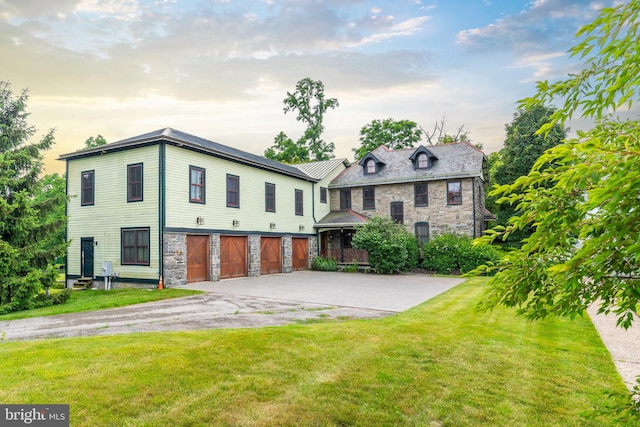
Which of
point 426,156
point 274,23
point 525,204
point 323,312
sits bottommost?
point 323,312

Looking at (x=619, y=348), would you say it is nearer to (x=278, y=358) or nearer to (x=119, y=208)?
(x=278, y=358)

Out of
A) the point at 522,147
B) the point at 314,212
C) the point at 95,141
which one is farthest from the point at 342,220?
the point at 95,141

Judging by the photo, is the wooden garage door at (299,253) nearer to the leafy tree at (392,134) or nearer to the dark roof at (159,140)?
the dark roof at (159,140)

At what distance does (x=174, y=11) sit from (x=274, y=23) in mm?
3140

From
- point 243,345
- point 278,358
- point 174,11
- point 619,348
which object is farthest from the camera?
point 174,11

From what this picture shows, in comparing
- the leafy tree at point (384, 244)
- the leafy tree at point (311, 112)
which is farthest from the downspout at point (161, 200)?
the leafy tree at point (311, 112)

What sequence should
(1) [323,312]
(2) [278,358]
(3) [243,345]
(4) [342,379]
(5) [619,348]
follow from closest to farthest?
(4) [342,379] → (2) [278,358] → (3) [243,345] → (5) [619,348] → (1) [323,312]

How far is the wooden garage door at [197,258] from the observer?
1692 cm

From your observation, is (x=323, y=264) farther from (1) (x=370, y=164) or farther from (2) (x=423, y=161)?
(2) (x=423, y=161)

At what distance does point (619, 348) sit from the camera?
A: 6.90 metres

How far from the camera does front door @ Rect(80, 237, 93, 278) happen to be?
698 inches

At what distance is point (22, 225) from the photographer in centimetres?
1203

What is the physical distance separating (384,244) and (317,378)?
17724 mm

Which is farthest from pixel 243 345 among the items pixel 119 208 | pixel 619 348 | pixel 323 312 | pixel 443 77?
pixel 119 208
